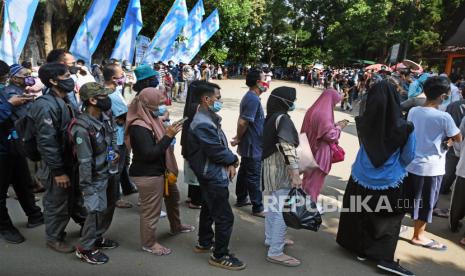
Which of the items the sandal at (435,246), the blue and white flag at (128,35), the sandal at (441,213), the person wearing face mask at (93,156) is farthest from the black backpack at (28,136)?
→ the blue and white flag at (128,35)

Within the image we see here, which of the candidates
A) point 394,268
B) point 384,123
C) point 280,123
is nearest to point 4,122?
point 280,123

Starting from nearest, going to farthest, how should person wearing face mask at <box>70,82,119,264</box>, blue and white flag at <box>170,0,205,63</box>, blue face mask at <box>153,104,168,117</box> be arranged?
1. person wearing face mask at <box>70,82,119,264</box>
2. blue face mask at <box>153,104,168,117</box>
3. blue and white flag at <box>170,0,205,63</box>

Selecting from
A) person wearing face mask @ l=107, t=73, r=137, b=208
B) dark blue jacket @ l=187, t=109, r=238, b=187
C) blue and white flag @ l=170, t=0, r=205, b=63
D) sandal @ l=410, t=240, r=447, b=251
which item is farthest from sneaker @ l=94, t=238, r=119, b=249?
blue and white flag @ l=170, t=0, r=205, b=63

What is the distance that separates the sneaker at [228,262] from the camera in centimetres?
357

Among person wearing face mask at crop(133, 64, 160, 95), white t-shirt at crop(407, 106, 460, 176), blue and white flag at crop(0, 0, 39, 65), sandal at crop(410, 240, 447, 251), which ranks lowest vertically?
sandal at crop(410, 240, 447, 251)

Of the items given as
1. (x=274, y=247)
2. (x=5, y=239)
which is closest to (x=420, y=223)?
(x=274, y=247)

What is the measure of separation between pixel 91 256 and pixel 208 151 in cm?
143

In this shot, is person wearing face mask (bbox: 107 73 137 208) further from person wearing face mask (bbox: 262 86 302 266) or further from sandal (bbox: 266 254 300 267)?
sandal (bbox: 266 254 300 267)

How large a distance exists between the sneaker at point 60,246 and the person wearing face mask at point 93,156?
180mm

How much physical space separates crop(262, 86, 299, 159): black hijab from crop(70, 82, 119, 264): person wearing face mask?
139 centimetres

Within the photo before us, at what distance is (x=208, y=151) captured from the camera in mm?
3355

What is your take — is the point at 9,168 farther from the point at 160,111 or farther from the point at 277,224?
the point at 277,224

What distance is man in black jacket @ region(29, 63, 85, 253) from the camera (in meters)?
3.38

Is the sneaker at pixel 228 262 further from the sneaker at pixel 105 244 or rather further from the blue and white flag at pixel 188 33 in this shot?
the blue and white flag at pixel 188 33
